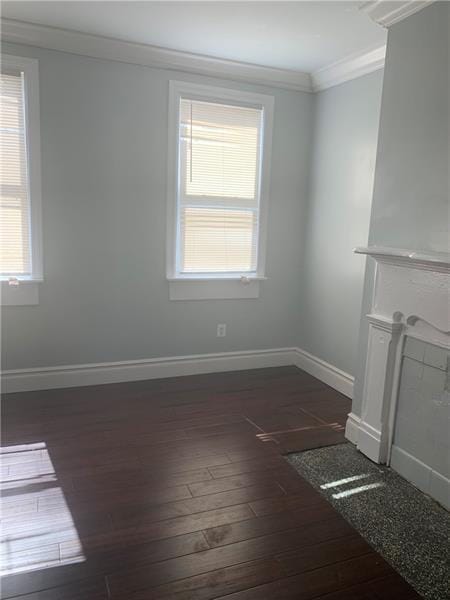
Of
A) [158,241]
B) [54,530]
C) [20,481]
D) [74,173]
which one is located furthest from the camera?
[158,241]

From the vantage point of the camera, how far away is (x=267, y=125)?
3.84m

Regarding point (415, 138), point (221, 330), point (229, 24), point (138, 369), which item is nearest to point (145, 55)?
point (229, 24)

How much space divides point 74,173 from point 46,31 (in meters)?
0.90

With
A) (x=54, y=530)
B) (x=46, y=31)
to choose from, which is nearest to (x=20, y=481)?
(x=54, y=530)

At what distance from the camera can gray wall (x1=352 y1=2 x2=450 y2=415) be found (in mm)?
2229

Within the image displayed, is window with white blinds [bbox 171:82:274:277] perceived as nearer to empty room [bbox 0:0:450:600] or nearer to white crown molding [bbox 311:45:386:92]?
empty room [bbox 0:0:450:600]

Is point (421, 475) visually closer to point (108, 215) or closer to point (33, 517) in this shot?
point (33, 517)

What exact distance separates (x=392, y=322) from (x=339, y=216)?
4.66 feet

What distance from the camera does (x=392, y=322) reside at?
2492mm

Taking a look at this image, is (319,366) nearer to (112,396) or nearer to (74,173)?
(112,396)

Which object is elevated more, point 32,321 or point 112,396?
point 32,321

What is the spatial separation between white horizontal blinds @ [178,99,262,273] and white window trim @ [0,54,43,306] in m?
1.04

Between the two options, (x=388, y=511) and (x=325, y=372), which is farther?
(x=325, y=372)

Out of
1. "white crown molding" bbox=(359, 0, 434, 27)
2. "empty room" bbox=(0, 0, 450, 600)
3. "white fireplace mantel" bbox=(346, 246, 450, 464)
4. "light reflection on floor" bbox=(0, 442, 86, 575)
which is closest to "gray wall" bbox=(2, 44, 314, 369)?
"empty room" bbox=(0, 0, 450, 600)
